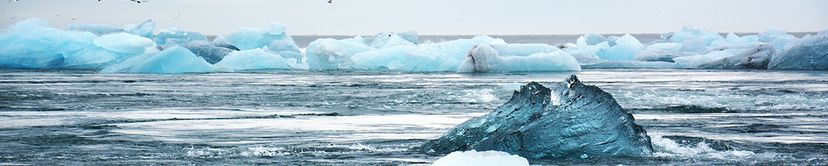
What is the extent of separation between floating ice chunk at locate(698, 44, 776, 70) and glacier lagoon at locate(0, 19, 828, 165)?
6cm

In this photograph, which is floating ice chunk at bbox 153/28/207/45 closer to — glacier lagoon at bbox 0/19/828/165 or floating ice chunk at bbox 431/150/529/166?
glacier lagoon at bbox 0/19/828/165

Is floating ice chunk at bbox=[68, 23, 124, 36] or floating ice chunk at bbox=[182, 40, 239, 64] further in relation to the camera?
floating ice chunk at bbox=[68, 23, 124, 36]

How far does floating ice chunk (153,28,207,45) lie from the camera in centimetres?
4419

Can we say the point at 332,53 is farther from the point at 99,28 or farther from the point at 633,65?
the point at 99,28

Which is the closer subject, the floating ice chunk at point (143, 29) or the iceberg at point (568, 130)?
the iceberg at point (568, 130)

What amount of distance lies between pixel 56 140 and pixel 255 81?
15.5 m

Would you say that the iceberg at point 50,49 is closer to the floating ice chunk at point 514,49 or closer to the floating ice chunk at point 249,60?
the floating ice chunk at point 249,60

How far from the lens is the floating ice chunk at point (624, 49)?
41125mm

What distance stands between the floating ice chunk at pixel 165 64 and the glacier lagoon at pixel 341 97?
45 mm

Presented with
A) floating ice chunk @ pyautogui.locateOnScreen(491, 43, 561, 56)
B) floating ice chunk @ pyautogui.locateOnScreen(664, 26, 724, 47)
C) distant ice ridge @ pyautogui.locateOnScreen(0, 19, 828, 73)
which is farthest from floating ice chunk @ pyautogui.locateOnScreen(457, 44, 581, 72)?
floating ice chunk @ pyautogui.locateOnScreen(664, 26, 724, 47)

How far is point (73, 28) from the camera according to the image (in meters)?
42.2

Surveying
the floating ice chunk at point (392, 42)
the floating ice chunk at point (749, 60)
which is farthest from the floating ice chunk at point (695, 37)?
the floating ice chunk at point (392, 42)

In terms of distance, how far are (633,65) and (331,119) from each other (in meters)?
23.6

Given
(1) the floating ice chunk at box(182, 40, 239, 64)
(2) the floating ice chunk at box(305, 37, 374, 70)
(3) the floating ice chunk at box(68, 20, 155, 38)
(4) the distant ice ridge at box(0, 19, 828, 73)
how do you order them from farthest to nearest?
(3) the floating ice chunk at box(68, 20, 155, 38) < (1) the floating ice chunk at box(182, 40, 239, 64) < (2) the floating ice chunk at box(305, 37, 374, 70) < (4) the distant ice ridge at box(0, 19, 828, 73)
